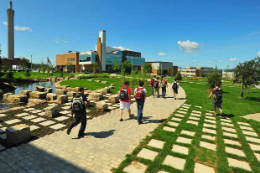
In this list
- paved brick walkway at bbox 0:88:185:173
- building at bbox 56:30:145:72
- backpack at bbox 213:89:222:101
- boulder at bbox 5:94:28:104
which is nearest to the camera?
paved brick walkway at bbox 0:88:185:173

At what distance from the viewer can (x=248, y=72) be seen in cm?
1242

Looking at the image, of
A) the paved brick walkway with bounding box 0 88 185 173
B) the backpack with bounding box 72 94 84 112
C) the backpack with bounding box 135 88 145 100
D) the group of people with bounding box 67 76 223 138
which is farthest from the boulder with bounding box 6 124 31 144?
the backpack with bounding box 135 88 145 100

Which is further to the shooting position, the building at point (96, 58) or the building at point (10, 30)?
the building at point (10, 30)

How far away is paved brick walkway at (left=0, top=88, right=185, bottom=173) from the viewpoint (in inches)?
133

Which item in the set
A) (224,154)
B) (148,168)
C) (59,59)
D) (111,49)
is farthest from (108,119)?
(59,59)

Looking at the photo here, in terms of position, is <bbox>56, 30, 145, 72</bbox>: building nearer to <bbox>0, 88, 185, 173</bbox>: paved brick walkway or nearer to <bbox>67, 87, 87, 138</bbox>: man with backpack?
<bbox>0, 88, 185, 173</bbox>: paved brick walkway

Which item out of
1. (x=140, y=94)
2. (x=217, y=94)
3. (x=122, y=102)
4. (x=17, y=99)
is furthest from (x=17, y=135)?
(x=217, y=94)

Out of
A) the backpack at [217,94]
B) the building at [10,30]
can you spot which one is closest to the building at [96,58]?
the building at [10,30]

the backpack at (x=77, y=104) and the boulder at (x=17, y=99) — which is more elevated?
the backpack at (x=77, y=104)

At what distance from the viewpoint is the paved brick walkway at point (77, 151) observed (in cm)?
338

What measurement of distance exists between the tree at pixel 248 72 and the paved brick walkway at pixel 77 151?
11.5 metres

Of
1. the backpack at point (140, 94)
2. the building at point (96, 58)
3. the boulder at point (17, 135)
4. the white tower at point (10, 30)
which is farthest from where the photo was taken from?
the white tower at point (10, 30)

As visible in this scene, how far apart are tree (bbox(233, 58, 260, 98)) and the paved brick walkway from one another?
37.7 ft

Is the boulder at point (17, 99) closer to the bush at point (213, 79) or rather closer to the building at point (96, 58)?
the bush at point (213, 79)
